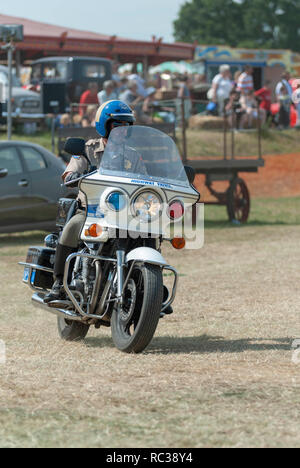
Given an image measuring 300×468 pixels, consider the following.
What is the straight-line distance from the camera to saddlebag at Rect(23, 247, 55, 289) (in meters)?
7.54

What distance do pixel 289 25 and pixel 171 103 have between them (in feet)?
252

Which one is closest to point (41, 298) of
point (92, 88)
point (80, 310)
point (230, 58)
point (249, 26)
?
point (80, 310)

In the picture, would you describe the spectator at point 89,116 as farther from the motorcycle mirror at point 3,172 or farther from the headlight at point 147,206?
the headlight at point 147,206

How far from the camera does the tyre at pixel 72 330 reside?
7.56 metres

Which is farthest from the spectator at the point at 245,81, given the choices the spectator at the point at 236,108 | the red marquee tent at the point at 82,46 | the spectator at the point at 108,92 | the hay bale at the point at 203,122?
the spectator at the point at 108,92

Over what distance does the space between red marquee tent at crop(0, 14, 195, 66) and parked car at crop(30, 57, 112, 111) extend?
375 cm

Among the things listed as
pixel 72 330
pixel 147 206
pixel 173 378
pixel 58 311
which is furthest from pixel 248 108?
pixel 173 378

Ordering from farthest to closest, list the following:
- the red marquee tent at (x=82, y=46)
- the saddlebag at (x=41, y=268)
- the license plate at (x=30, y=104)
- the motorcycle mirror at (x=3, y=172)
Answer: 1. the red marquee tent at (x=82, y=46)
2. the license plate at (x=30, y=104)
3. the motorcycle mirror at (x=3, y=172)
4. the saddlebag at (x=41, y=268)

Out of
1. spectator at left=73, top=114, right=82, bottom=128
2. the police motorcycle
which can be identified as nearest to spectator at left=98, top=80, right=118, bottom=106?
spectator at left=73, top=114, right=82, bottom=128

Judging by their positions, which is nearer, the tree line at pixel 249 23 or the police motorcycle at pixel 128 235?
the police motorcycle at pixel 128 235

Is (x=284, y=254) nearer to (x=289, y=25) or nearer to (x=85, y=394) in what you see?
(x=85, y=394)

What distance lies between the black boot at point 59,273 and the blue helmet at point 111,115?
88 centimetres

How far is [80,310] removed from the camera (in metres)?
6.91

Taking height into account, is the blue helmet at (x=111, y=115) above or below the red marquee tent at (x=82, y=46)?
below
